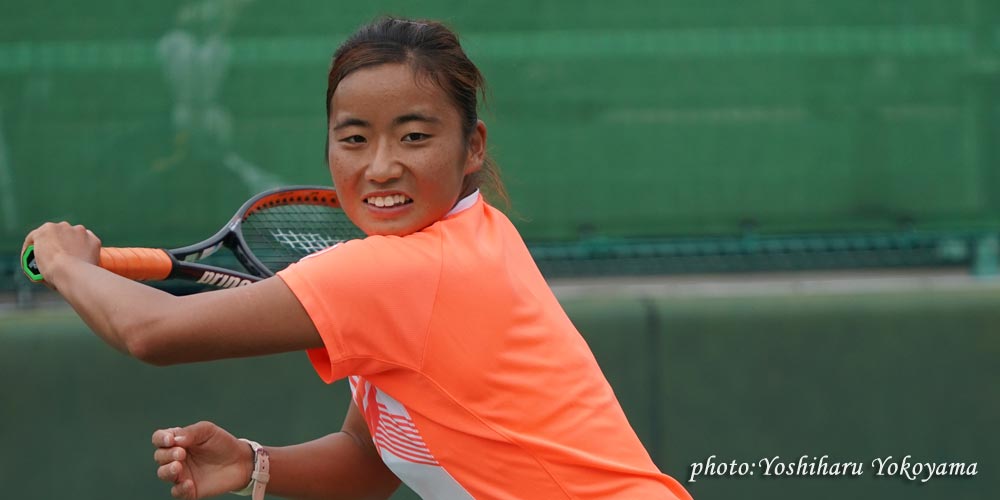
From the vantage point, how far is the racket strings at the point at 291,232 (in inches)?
112

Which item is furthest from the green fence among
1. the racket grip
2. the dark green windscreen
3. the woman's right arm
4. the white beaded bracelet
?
the racket grip

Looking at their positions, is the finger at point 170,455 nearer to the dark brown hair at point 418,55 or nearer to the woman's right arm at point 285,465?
the woman's right arm at point 285,465

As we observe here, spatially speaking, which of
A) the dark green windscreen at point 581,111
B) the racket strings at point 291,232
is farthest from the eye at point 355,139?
the dark green windscreen at point 581,111

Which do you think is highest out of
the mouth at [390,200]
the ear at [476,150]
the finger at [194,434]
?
the ear at [476,150]

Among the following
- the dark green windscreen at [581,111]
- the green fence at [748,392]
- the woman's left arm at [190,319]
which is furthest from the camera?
the dark green windscreen at [581,111]

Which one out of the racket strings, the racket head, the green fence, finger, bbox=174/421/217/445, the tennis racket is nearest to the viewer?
finger, bbox=174/421/217/445

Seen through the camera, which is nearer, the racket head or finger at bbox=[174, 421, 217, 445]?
finger at bbox=[174, 421, 217, 445]

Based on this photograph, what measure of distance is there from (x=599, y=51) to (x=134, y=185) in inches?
56.1

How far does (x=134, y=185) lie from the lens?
379 centimetres

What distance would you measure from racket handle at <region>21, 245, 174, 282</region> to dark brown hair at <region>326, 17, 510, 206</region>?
45 cm

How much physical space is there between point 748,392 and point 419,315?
6.44 feet

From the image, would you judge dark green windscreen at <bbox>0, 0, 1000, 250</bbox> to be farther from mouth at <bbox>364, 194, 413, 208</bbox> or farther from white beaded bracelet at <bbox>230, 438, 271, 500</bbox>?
mouth at <bbox>364, 194, 413, 208</bbox>

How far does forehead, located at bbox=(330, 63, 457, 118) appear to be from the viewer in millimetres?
2088

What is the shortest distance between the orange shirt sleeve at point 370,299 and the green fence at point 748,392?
1.72 m
